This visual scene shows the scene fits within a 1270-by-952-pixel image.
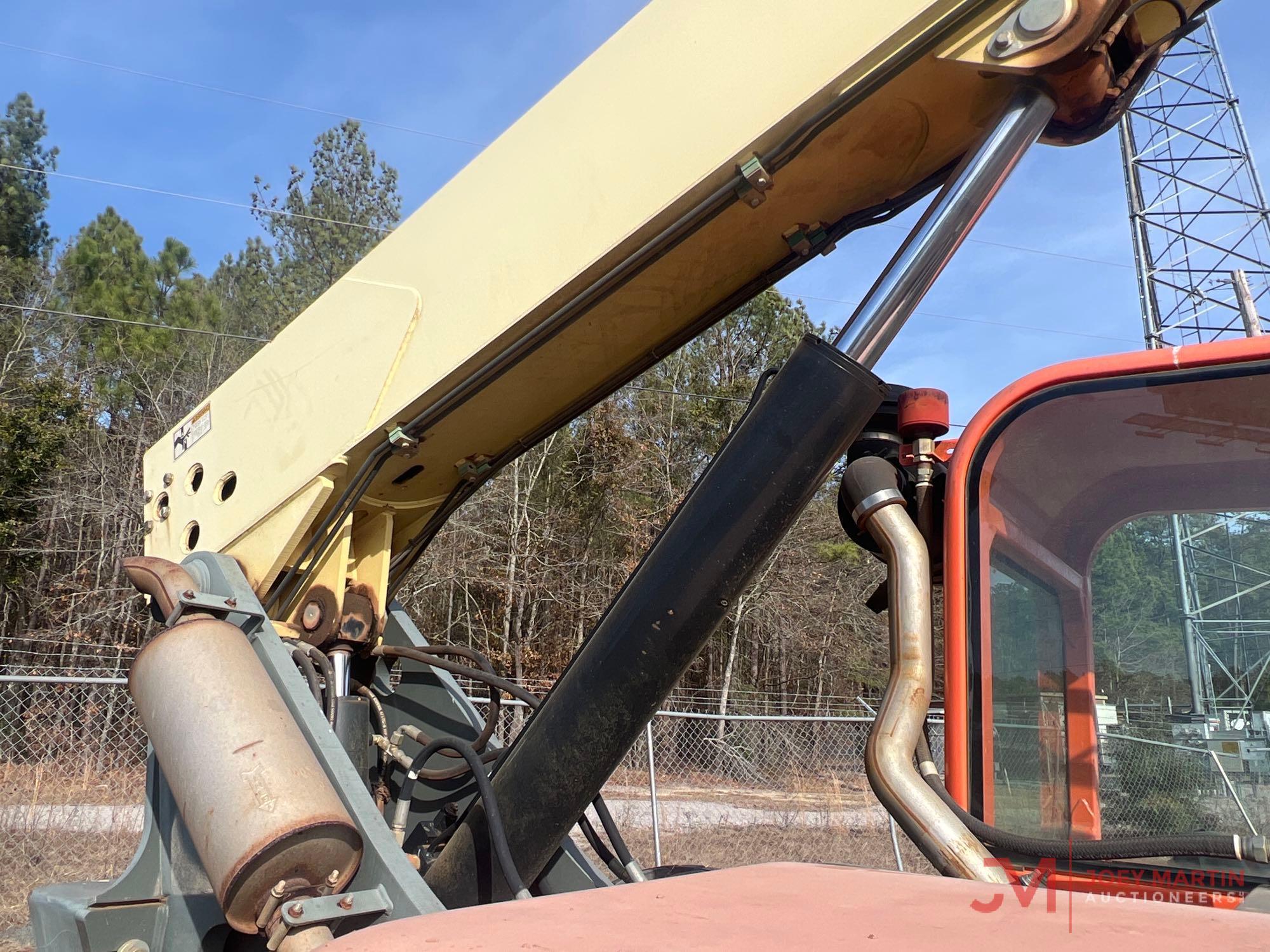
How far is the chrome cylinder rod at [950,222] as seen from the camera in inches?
70.0

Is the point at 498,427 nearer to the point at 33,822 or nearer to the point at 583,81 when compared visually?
the point at 583,81

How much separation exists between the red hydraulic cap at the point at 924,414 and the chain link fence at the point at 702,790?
571mm

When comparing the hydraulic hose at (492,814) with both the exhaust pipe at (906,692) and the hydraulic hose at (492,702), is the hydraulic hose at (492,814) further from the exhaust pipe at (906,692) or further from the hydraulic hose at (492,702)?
the exhaust pipe at (906,692)

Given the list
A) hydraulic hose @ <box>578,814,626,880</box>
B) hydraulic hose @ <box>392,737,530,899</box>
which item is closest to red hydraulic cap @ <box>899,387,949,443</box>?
hydraulic hose @ <box>392,737,530,899</box>

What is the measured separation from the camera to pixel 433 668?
3277 mm

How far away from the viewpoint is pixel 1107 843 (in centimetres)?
154

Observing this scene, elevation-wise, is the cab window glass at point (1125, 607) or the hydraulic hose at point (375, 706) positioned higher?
the cab window glass at point (1125, 607)

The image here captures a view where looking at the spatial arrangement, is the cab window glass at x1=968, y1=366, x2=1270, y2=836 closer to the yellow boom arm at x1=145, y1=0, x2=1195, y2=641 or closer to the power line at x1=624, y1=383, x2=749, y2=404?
the yellow boom arm at x1=145, y1=0, x2=1195, y2=641

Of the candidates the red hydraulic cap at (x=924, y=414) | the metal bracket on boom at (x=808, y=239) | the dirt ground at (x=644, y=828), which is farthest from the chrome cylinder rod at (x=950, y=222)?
the dirt ground at (x=644, y=828)

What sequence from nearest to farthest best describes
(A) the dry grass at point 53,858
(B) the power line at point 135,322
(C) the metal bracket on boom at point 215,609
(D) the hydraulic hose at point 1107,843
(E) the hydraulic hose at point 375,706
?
(D) the hydraulic hose at point 1107,843 < (C) the metal bracket on boom at point 215,609 < (E) the hydraulic hose at point 375,706 < (A) the dry grass at point 53,858 < (B) the power line at point 135,322

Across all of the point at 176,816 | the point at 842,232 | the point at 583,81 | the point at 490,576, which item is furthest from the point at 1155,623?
the point at 490,576

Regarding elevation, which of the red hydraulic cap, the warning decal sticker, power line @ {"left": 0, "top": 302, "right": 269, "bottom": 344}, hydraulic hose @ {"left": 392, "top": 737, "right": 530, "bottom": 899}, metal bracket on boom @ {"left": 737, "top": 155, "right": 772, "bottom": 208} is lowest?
hydraulic hose @ {"left": 392, "top": 737, "right": 530, "bottom": 899}

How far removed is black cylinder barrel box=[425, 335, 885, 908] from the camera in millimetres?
1747

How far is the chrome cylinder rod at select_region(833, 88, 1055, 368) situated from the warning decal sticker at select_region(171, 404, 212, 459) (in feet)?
6.82
